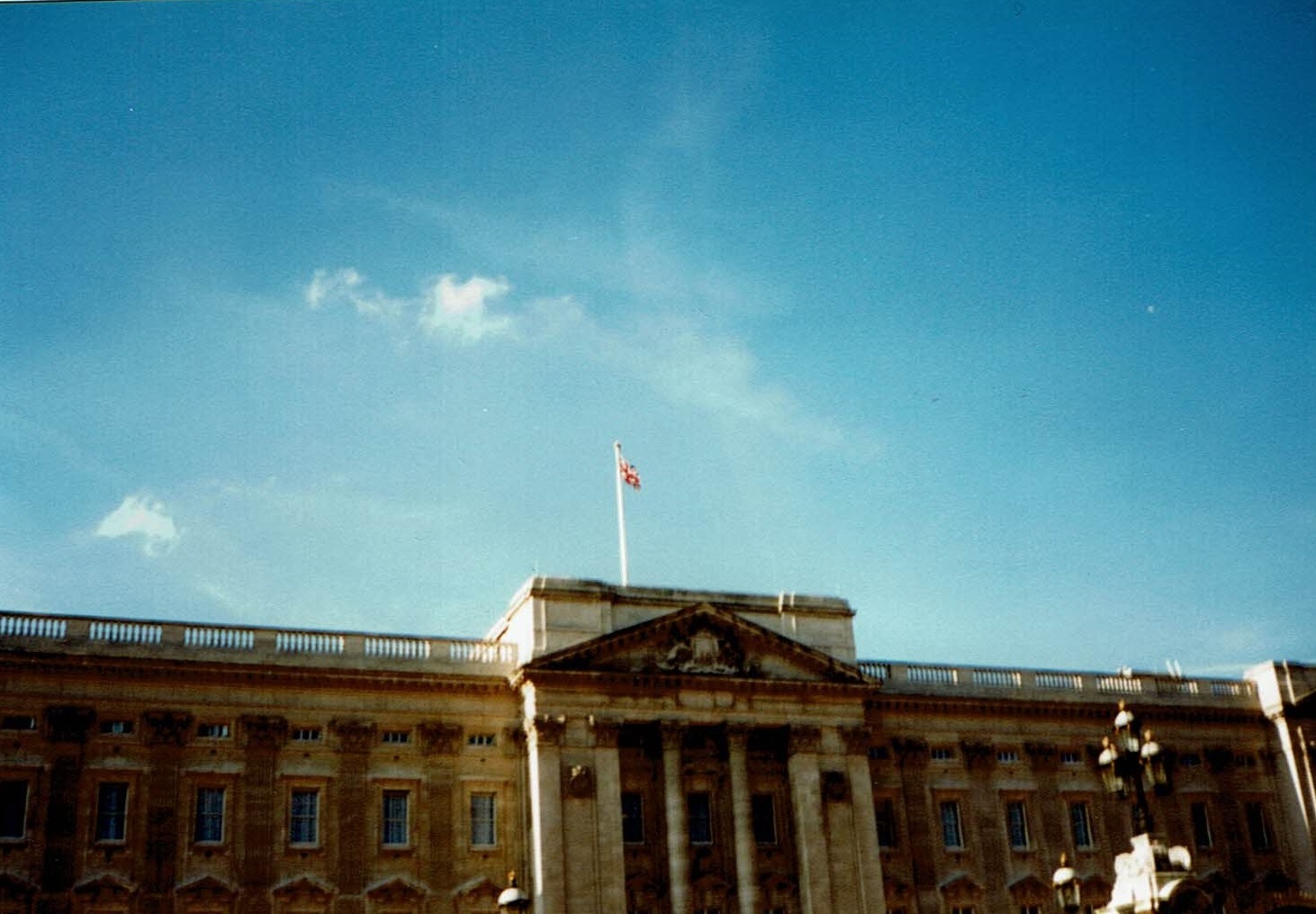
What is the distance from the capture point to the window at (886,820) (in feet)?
170

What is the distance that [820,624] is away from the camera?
52188mm

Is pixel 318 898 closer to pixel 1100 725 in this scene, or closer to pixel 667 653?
pixel 667 653

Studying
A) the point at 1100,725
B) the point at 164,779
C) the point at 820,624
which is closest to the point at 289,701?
the point at 164,779

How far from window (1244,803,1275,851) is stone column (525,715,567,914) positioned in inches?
1155

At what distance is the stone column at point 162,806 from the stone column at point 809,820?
65.0 ft

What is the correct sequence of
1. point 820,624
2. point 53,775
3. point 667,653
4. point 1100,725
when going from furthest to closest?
point 1100,725 → point 820,624 → point 667,653 → point 53,775

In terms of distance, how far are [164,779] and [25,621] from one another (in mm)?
6449

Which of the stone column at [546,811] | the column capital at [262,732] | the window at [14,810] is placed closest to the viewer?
the window at [14,810]

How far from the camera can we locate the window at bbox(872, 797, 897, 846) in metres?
51.9

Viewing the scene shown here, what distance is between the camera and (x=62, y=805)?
138 feet

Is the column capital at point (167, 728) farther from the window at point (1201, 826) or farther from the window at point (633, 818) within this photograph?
the window at point (1201, 826)

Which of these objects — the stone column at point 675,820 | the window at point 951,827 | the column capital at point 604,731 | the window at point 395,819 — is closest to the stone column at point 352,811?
the window at point 395,819

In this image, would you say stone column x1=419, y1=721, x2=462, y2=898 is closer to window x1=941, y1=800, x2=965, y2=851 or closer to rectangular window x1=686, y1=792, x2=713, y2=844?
rectangular window x1=686, y1=792, x2=713, y2=844

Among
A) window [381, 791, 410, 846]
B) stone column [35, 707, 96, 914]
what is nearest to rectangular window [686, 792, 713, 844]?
window [381, 791, 410, 846]
